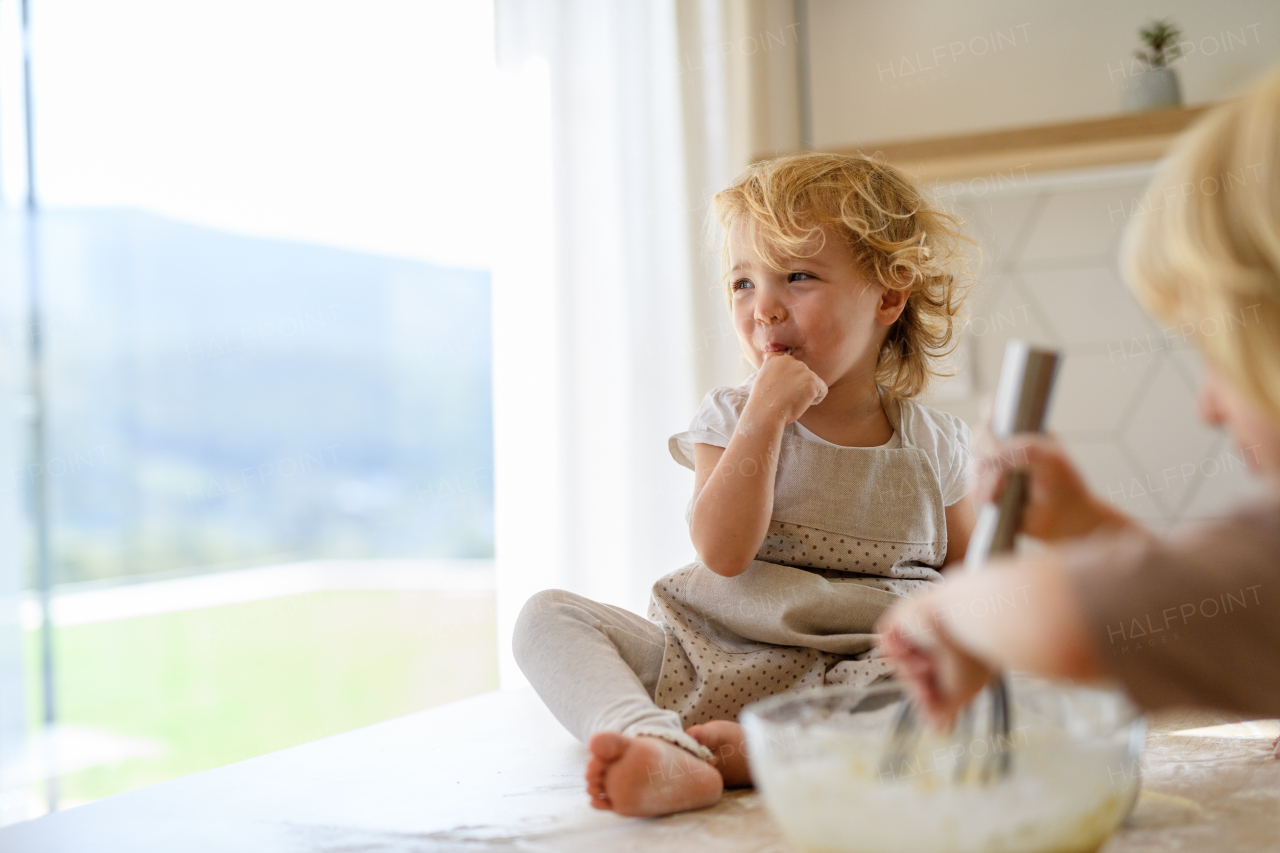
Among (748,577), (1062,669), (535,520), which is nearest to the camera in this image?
(1062,669)

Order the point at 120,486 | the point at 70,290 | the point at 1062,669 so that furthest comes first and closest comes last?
1. the point at 120,486
2. the point at 70,290
3. the point at 1062,669

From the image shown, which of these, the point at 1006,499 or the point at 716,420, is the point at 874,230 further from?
the point at 1006,499

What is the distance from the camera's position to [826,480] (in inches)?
36.6

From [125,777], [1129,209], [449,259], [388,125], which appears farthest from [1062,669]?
[449,259]

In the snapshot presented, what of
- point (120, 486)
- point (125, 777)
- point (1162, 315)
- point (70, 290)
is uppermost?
point (70, 290)

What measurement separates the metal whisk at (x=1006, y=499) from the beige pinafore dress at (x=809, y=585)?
0.33m

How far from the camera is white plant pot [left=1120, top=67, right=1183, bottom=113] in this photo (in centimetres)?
158

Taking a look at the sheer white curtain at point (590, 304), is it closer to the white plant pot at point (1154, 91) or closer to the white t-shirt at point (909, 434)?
the white t-shirt at point (909, 434)

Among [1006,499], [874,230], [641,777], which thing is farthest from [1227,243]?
[874,230]

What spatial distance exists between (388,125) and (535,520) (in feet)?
12.8

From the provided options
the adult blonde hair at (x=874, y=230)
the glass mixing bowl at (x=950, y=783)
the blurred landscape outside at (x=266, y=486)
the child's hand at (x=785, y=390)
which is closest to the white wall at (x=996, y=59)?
the adult blonde hair at (x=874, y=230)

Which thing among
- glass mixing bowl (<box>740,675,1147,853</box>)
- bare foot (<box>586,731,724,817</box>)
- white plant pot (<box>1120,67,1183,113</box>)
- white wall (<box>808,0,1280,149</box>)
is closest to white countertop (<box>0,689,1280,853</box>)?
bare foot (<box>586,731,724,817</box>)

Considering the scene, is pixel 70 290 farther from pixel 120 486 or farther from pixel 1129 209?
pixel 1129 209

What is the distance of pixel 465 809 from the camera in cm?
70
